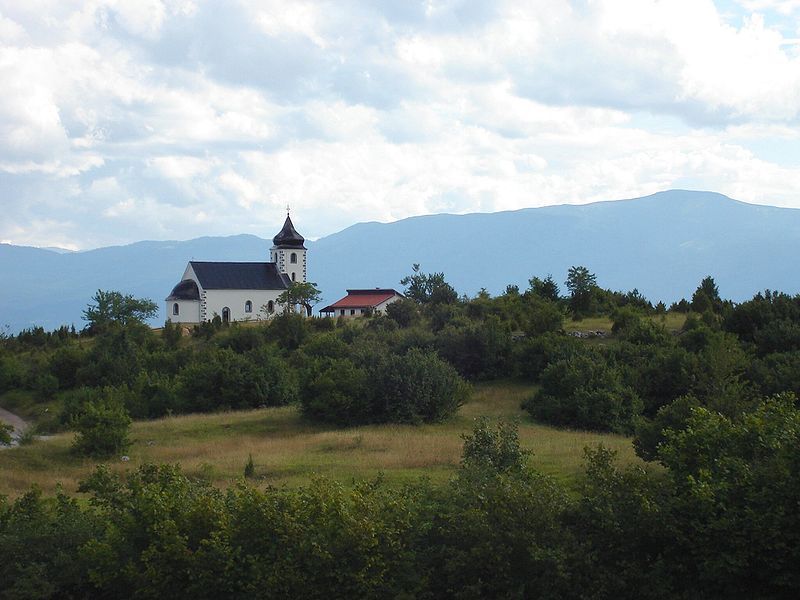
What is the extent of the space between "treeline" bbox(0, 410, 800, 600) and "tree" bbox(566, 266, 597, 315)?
30.7 m

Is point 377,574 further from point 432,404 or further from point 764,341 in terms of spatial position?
point 764,341

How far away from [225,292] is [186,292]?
10.0ft

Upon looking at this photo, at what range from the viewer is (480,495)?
11.9m

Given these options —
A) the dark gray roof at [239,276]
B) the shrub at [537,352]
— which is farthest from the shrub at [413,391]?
the dark gray roof at [239,276]

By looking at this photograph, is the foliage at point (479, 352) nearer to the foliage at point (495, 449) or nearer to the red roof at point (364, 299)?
the foliage at point (495, 449)

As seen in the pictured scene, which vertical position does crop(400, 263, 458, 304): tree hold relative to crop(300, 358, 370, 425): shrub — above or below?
above

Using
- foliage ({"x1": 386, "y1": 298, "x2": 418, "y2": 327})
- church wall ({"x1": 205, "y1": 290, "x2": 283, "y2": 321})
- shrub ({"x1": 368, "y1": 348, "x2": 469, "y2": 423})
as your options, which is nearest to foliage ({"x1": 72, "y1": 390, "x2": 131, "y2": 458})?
shrub ({"x1": 368, "y1": 348, "x2": 469, "y2": 423})

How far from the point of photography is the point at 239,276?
7469cm

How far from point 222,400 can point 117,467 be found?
11.3m

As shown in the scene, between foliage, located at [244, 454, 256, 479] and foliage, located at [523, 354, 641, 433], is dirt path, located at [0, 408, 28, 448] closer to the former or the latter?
foliage, located at [244, 454, 256, 479]

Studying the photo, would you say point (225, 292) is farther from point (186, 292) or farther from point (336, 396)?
point (336, 396)

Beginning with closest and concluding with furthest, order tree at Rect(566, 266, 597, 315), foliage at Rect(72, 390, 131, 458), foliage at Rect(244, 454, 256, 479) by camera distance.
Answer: foliage at Rect(244, 454, 256, 479) → foliage at Rect(72, 390, 131, 458) → tree at Rect(566, 266, 597, 315)

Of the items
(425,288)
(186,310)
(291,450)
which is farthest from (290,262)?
(291,450)

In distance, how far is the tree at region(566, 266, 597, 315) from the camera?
4384 centimetres
